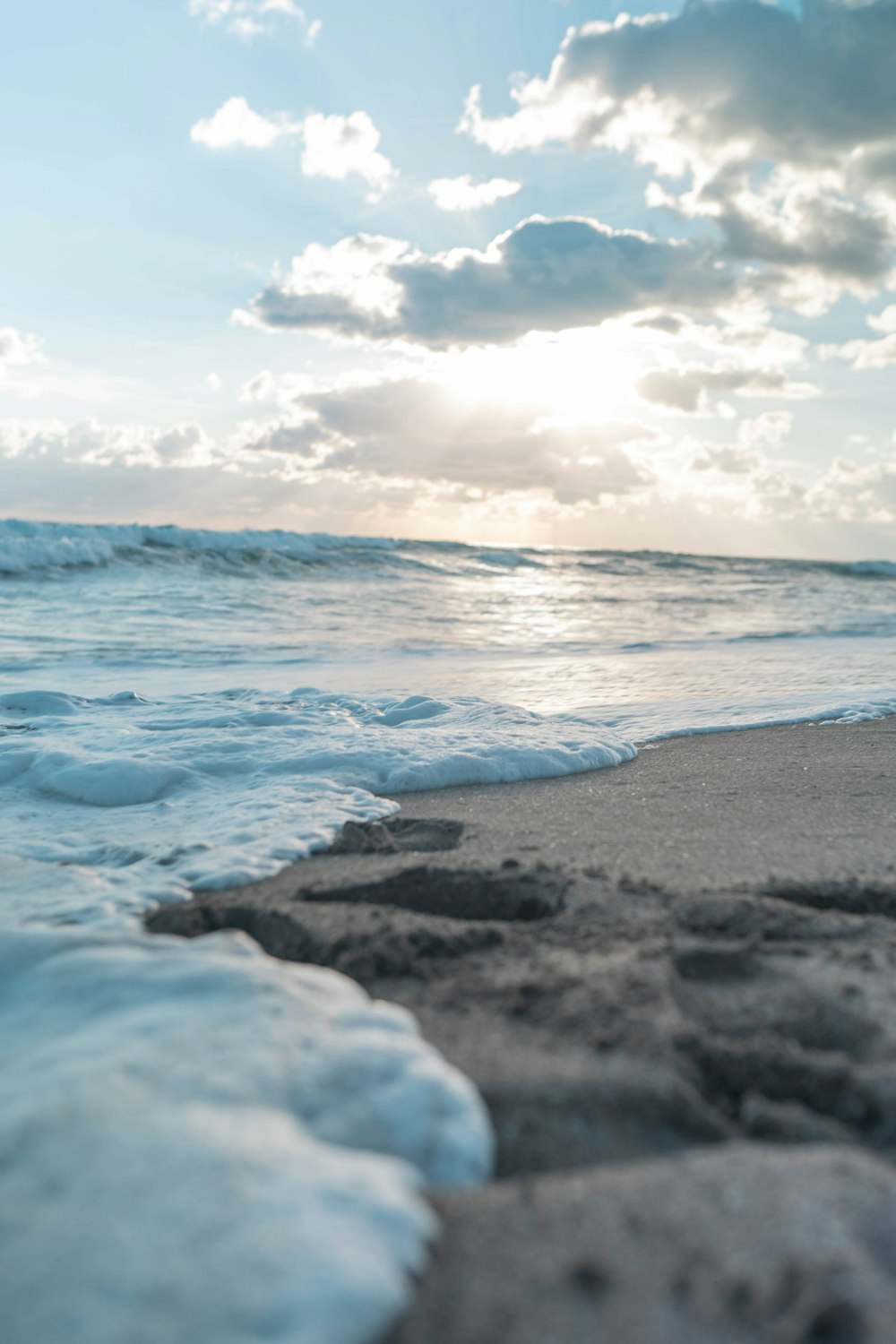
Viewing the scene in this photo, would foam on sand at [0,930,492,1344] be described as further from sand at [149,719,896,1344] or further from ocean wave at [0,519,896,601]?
ocean wave at [0,519,896,601]

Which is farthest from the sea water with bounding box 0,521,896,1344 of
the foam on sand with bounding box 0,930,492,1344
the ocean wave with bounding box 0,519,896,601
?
the ocean wave with bounding box 0,519,896,601

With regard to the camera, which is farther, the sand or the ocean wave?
the ocean wave

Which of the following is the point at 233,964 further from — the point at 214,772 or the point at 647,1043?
the point at 214,772

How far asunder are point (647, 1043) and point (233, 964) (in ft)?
2.28

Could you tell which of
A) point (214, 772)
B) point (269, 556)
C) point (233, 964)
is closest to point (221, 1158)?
point (233, 964)

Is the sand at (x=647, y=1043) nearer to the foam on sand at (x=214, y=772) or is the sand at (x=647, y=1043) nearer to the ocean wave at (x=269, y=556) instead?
the foam on sand at (x=214, y=772)

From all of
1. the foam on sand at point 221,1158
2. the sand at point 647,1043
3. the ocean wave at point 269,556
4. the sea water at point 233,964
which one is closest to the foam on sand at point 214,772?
the sea water at point 233,964

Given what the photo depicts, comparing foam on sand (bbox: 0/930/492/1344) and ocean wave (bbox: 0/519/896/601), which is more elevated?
ocean wave (bbox: 0/519/896/601)

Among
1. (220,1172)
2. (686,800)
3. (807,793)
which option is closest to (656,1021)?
(220,1172)

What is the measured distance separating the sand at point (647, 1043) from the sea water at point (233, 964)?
10cm

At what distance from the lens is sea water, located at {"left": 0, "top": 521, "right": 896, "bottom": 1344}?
0.90 metres

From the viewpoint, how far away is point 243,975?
4.78 feet

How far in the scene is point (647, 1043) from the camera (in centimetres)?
125

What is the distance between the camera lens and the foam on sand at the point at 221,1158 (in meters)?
0.86
